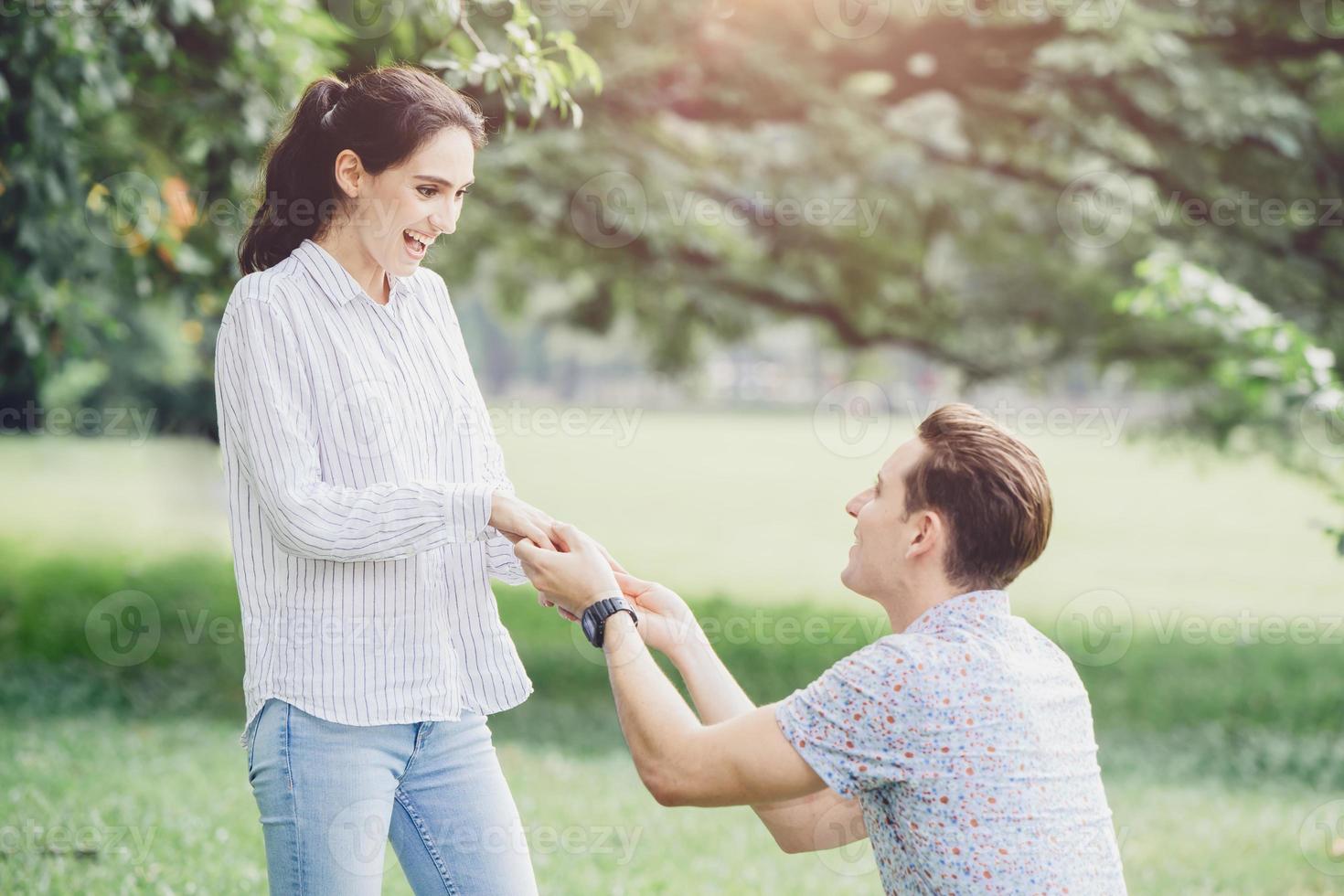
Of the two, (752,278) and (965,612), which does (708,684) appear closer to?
(965,612)

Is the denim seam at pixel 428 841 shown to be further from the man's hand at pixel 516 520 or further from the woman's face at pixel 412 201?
the woman's face at pixel 412 201

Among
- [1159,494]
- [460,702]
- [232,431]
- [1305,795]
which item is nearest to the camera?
[232,431]

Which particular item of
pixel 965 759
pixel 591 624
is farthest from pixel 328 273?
pixel 965 759

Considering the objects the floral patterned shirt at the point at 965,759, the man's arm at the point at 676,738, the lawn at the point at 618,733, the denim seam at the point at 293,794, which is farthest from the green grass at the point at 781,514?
the denim seam at the point at 293,794

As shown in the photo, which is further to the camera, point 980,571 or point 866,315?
point 866,315

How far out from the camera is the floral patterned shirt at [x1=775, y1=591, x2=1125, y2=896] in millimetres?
2084

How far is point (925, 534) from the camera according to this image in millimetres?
2293

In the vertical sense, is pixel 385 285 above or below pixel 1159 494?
above

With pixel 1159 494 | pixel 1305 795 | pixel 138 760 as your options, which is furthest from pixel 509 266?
pixel 1159 494

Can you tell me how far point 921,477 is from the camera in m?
2.30

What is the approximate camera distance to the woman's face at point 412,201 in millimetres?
2439

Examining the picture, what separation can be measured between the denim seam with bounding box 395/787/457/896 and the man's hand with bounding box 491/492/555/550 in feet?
1.70

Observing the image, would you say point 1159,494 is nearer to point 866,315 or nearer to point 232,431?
point 866,315

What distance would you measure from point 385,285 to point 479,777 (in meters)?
0.96
